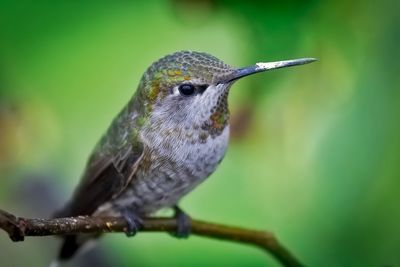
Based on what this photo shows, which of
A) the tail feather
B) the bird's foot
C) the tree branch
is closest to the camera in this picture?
the tree branch

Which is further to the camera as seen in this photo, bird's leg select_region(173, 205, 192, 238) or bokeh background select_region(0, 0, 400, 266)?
bokeh background select_region(0, 0, 400, 266)

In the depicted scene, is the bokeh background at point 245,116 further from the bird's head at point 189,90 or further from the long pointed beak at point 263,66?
the long pointed beak at point 263,66

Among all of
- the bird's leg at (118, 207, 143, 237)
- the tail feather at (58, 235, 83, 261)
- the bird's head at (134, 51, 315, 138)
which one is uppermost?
the bird's head at (134, 51, 315, 138)

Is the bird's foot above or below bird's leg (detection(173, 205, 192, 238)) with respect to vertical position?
above

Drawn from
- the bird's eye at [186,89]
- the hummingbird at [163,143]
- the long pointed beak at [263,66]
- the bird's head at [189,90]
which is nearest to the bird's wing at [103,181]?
the hummingbird at [163,143]

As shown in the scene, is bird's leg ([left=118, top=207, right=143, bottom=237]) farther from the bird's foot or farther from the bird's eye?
the bird's eye

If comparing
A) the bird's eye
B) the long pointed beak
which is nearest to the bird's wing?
the bird's eye

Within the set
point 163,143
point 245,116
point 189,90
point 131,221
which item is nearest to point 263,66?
point 189,90

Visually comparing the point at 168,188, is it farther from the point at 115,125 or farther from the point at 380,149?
the point at 380,149
